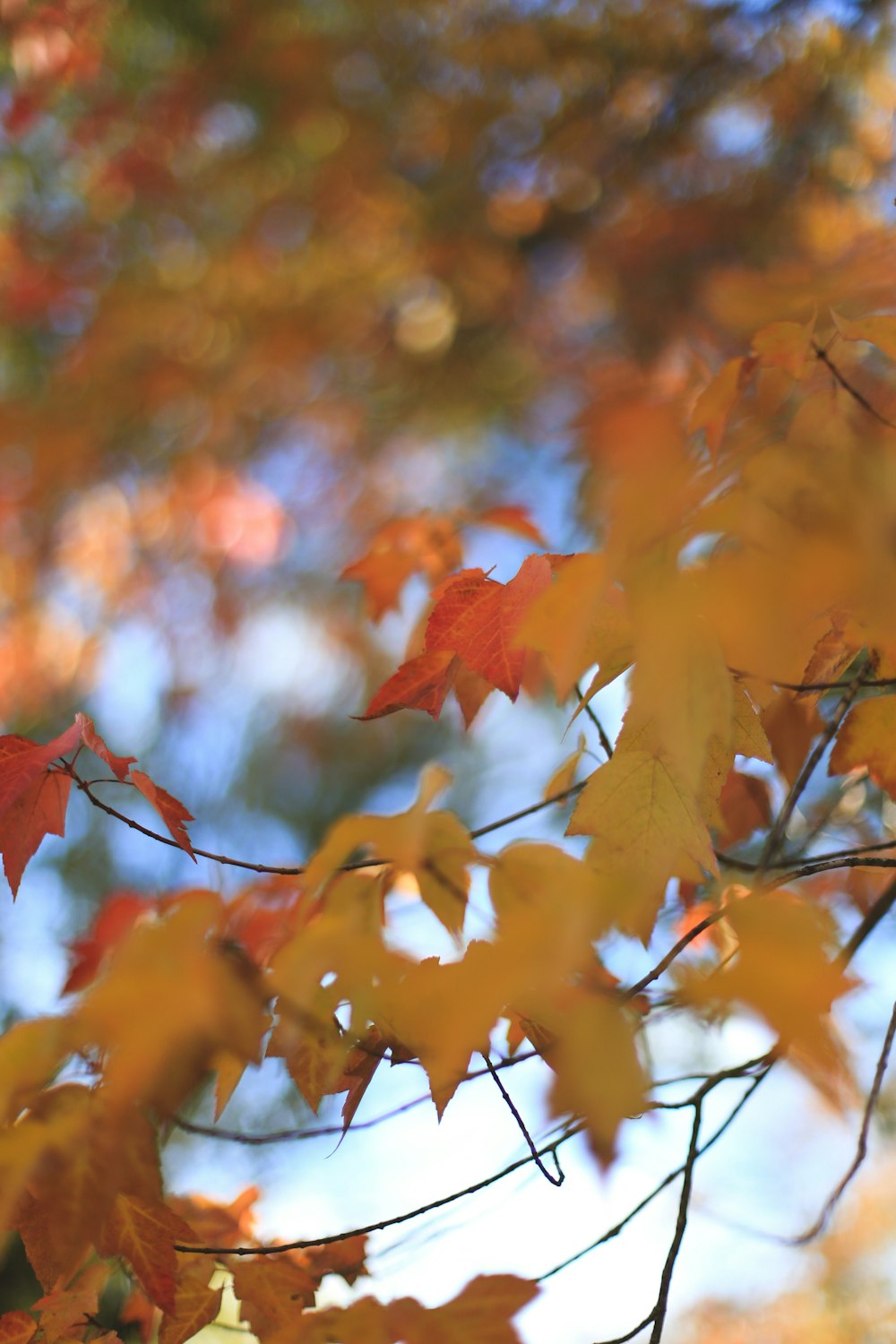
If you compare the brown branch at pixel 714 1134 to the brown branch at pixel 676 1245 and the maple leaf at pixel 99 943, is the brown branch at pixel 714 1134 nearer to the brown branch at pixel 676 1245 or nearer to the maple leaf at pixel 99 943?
the brown branch at pixel 676 1245

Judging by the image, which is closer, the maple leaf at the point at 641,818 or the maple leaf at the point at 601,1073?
the maple leaf at the point at 601,1073

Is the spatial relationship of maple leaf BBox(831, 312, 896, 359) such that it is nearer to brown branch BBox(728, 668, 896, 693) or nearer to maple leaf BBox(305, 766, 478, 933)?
brown branch BBox(728, 668, 896, 693)

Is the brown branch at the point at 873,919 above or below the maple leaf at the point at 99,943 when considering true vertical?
below

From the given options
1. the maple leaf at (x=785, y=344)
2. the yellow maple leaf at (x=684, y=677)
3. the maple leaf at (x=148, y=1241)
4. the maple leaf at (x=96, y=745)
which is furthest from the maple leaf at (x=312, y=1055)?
the maple leaf at (x=785, y=344)

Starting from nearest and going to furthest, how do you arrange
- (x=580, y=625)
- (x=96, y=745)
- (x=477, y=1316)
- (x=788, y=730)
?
(x=580, y=625), (x=477, y=1316), (x=96, y=745), (x=788, y=730)

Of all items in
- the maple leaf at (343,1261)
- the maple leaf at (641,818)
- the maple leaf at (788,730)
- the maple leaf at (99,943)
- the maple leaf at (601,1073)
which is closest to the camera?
the maple leaf at (601,1073)

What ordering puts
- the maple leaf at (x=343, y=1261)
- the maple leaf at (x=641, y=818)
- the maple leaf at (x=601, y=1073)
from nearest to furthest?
the maple leaf at (x=601, y=1073)
the maple leaf at (x=641, y=818)
the maple leaf at (x=343, y=1261)

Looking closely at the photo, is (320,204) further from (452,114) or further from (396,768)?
(396,768)

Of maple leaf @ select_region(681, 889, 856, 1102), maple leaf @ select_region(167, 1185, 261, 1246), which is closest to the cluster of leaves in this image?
maple leaf @ select_region(681, 889, 856, 1102)

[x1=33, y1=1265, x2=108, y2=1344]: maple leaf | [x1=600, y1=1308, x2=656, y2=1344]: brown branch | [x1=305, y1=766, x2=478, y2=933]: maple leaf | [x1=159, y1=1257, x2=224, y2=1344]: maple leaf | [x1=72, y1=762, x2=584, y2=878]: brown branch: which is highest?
[x1=72, y1=762, x2=584, y2=878]: brown branch

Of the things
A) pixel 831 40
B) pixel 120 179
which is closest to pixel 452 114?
pixel 120 179

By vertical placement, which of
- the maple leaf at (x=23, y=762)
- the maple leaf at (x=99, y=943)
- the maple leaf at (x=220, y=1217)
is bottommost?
the maple leaf at (x=220, y=1217)

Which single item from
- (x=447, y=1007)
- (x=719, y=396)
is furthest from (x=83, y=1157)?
(x=719, y=396)

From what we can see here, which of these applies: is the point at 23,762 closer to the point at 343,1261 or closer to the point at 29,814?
the point at 29,814
